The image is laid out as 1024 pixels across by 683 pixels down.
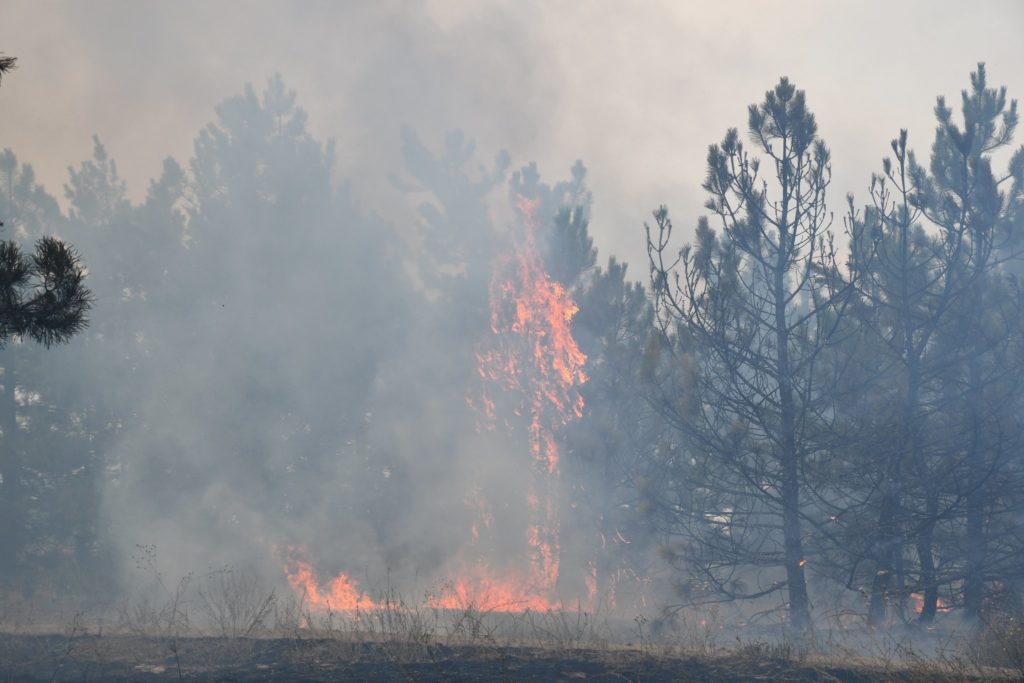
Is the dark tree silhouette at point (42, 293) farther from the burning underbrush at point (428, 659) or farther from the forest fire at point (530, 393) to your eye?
the forest fire at point (530, 393)

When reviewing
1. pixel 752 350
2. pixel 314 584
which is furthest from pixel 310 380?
pixel 752 350

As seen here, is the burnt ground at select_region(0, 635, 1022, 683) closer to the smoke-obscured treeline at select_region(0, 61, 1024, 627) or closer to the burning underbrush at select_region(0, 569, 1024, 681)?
the burning underbrush at select_region(0, 569, 1024, 681)

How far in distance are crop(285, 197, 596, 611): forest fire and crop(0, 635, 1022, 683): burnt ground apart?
27.5 ft

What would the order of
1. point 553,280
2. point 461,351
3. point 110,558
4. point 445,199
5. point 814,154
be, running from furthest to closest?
point 445,199
point 461,351
point 110,558
point 553,280
point 814,154

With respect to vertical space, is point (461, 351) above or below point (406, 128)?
below

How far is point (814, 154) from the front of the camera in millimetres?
11883

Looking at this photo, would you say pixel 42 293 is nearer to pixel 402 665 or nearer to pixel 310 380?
pixel 402 665

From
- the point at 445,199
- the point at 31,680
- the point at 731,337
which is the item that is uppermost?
the point at 445,199

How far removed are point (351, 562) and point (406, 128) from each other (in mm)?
13452

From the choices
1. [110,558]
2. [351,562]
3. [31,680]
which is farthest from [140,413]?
[31,680]

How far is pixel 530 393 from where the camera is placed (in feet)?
65.0

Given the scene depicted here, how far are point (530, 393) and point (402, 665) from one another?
39.7ft

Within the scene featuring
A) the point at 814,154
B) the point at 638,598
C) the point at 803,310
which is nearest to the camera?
the point at 814,154

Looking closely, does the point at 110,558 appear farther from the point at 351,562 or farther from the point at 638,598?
the point at 638,598
